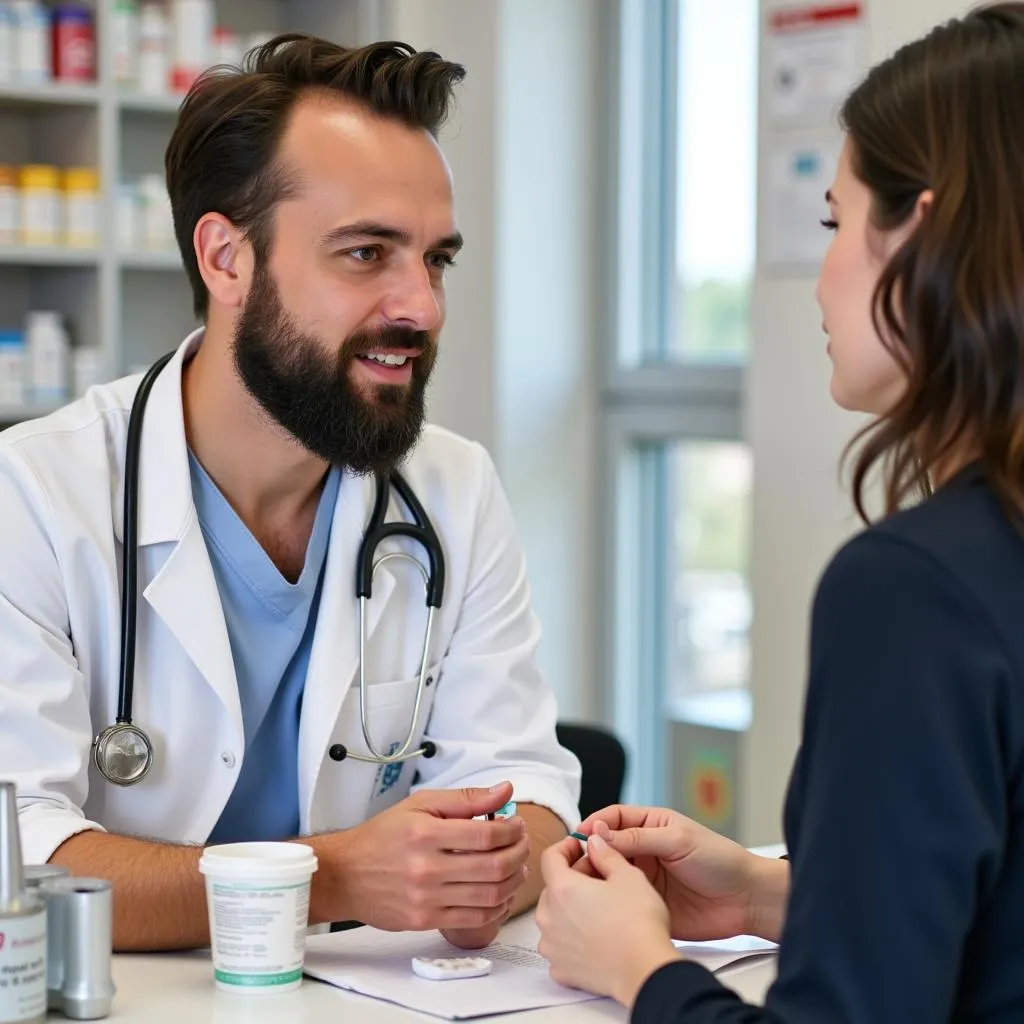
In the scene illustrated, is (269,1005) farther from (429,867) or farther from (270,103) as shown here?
(270,103)

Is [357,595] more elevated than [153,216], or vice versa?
[153,216]

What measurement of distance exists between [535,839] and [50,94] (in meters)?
1.95

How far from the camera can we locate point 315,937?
4.74 ft

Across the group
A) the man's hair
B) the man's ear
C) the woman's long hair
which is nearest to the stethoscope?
the man's ear

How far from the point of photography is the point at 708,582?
11.6ft

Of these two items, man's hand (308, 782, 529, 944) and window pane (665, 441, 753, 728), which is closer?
man's hand (308, 782, 529, 944)

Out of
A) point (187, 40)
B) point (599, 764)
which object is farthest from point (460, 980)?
point (187, 40)

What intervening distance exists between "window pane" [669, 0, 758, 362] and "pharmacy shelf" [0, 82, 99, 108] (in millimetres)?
1251

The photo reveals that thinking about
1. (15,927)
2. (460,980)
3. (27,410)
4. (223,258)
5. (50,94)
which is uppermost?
(50,94)

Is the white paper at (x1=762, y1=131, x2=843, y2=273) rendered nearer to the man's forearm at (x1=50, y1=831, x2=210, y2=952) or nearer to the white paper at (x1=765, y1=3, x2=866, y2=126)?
the white paper at (x1=765, y1=3, x2=866, y2=126)

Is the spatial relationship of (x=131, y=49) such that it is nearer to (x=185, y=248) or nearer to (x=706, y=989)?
(x=185, y=248)

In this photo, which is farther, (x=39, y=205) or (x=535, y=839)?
(x=39, y=205)

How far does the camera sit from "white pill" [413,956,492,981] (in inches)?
52.3

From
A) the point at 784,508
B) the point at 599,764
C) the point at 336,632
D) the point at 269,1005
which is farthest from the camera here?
the point at 784,508
